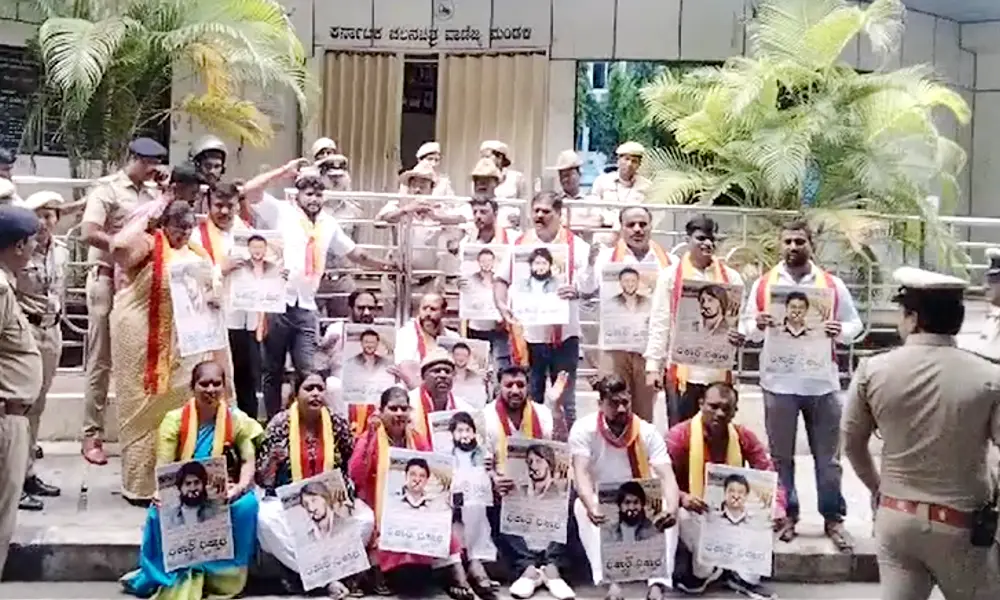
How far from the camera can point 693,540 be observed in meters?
5.86

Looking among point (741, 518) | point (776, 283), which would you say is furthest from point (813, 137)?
point (741, 518)

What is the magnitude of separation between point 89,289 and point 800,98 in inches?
204

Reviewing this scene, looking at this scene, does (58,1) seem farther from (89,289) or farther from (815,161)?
(815,161)

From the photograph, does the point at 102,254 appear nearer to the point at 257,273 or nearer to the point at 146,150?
the point at 146,150

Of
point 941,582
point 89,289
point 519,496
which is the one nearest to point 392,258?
point 89,289

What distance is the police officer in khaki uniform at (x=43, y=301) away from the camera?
6023mm

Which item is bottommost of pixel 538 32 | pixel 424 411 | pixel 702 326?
pixel 424 411

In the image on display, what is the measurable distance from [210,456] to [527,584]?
1.61m

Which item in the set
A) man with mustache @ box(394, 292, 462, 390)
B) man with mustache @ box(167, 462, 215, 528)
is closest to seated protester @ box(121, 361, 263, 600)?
man with mustache @ box(167, 462, 215, 528)

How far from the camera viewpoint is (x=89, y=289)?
6.69 m

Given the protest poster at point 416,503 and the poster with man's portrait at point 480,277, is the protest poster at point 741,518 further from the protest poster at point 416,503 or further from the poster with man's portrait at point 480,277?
the poster with man's portrait at point 480,277

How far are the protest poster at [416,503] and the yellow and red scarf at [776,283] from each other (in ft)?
5.93

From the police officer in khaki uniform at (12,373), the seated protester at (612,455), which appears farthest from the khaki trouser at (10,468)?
the seated protester at (612,455)

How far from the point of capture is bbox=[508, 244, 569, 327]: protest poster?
6.35 m
